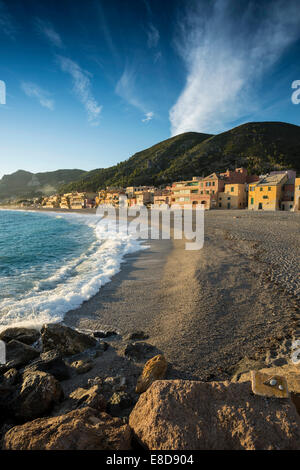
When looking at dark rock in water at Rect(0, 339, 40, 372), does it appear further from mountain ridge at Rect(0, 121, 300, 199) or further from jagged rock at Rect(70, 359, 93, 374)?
mountain ridge at Rect(0, 121, 300, 199)

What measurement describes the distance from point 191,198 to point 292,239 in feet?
118

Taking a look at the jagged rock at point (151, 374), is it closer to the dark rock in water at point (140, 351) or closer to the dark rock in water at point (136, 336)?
the dark rock in water at point (140, 351)

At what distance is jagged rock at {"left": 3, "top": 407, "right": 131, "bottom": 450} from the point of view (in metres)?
2.09

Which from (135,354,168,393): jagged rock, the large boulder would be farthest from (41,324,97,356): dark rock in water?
the large boulder

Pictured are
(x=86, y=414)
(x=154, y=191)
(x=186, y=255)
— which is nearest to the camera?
(x=86, y=414)

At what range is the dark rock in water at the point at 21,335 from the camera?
17.6 ft

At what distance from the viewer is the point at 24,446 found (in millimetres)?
2141

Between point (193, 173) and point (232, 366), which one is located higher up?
point (193, 173)

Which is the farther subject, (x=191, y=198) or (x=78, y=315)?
(x=191, y=198)

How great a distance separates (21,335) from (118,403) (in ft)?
12.7

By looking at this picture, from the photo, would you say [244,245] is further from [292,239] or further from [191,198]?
[191,198]

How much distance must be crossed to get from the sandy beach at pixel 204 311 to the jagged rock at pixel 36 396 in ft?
2.63

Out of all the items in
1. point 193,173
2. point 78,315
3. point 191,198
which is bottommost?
point 78,315
